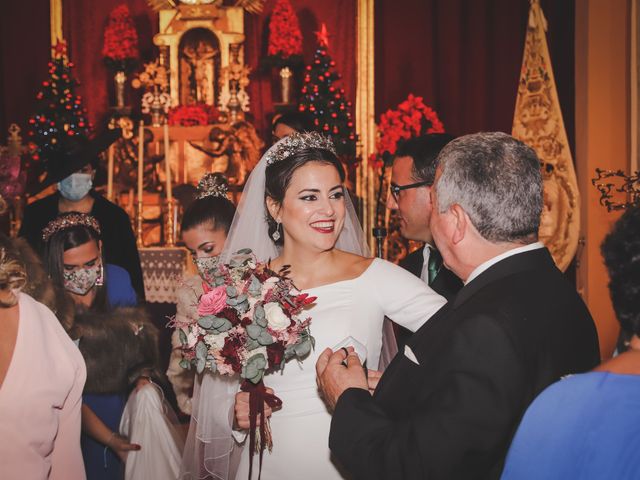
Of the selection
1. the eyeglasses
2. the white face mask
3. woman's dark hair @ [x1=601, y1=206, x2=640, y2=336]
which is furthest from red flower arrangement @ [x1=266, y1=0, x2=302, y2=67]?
woman's dark hair @ [x1=601, y1=206, x2=640, y2=336]

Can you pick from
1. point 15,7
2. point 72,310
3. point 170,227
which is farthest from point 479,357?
point 15,7

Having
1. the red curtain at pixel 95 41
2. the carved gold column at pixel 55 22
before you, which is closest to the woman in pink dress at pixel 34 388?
the red curtain at pixel 95 41

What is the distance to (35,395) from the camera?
236 centimetres

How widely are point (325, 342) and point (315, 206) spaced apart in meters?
0.53

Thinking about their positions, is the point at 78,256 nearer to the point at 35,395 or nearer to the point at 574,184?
the point at 35,395

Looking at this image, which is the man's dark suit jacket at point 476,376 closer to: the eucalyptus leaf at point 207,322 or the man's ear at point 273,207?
the eucalyptus leaf at point 207,322

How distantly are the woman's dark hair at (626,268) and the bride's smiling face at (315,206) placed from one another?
135 cm

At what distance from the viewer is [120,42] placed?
9.34m

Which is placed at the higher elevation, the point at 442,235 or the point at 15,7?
the point at 15,7

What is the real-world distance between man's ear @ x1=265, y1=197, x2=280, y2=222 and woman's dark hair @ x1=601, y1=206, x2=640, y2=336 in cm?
159

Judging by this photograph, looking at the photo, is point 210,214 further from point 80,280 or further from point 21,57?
point 21,57

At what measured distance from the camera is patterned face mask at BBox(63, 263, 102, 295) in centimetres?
371

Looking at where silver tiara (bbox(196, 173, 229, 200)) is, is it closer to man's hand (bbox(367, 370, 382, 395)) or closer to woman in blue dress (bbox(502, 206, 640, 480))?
man's hand (bbox(367, 370, 382, 395))

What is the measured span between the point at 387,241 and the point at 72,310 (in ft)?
17.6
